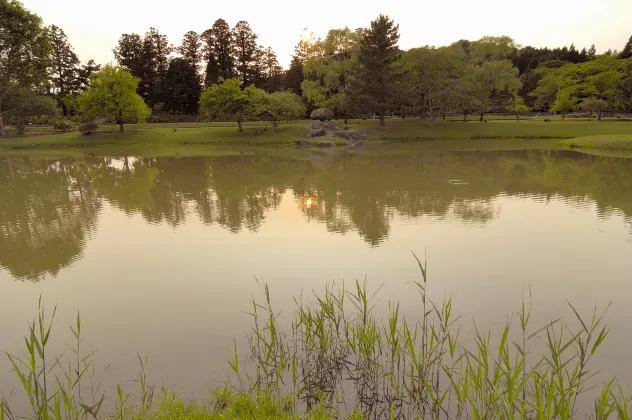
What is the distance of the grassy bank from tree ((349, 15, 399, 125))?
4270 mm

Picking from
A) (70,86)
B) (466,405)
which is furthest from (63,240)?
(70,86)

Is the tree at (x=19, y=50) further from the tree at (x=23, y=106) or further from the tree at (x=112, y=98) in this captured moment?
the tree at (x=112, y=98)

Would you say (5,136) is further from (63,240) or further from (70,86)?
(63,240)

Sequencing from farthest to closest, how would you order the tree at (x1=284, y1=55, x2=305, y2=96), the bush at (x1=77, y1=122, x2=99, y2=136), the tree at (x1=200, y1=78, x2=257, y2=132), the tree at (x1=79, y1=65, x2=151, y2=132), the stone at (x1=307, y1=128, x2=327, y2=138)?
the tree at (x1=284, y1=55, x2=305, y2=96) → the tree at (x1=200, y1=78, x2=257, y2=132) → the bush at (x1=77, y1=122, x2=99, y2=136) → the tree at (x1=79, y1=65, x2=151, y2=132) → the stone at (x1=307, y1=128, x2=327, y2=138)

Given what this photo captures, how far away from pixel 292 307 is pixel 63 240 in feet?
31.6

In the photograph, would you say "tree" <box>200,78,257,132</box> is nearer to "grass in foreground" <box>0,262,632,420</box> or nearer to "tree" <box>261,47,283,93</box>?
"tree" <box>261,47,283,93</box>

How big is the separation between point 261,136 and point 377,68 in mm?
19272

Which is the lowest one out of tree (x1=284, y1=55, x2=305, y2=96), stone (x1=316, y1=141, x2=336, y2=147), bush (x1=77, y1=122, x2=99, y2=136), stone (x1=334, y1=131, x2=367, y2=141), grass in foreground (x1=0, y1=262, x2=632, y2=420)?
grass in foreground (x1=0, y1=262, x2=632, y2=420)

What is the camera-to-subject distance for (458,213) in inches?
627

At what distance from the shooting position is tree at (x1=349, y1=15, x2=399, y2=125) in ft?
178

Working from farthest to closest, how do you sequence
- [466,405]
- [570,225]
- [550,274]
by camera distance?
[570,225] → [550,274] → [466,405]

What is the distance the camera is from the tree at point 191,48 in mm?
83500

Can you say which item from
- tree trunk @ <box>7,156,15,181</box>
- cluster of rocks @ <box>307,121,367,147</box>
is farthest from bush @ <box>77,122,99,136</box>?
cluster of rocks @ <box>307,121,367,147</box>

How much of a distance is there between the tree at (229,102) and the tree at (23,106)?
Answer: 72.6 ft
